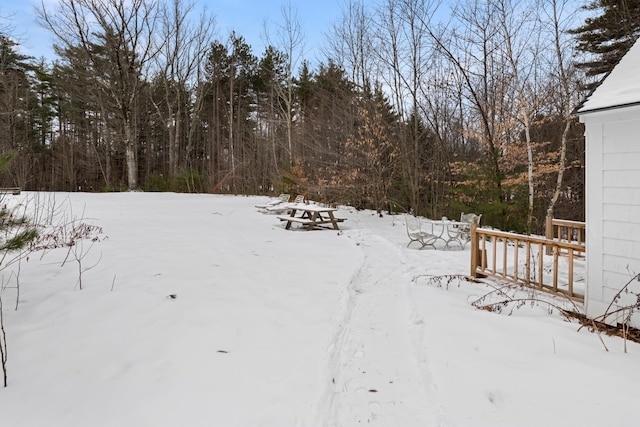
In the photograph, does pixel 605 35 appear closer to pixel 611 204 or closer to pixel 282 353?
pixel 611 204

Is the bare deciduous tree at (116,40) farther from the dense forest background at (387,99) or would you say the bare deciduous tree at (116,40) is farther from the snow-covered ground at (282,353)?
the snow-covered ground at (282,353)

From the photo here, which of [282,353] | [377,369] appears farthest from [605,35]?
[282,353]

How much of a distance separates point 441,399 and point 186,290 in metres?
2.81

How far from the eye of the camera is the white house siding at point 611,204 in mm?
3328

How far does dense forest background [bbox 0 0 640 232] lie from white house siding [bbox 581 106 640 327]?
6.52 m

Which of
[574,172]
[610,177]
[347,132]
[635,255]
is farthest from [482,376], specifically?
[574,172]

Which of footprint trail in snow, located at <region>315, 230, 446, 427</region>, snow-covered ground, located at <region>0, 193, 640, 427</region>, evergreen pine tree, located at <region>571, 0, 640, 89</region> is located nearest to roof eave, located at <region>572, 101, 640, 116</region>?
snow-covered ground, located at <region>0, 193, 640, 427</region>

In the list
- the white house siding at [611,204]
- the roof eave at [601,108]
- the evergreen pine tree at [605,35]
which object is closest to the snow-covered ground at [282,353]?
the white house siding at [611,204]

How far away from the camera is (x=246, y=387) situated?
7.83 ft

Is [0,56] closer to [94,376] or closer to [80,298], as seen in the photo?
[80,298]

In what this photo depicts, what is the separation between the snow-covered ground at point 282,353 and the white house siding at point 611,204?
596 millimetres

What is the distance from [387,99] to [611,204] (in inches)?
410

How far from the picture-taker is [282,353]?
9.30 feet

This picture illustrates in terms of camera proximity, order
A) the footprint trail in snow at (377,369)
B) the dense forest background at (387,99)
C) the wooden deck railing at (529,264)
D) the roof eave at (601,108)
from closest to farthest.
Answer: the footprint trail in snow at (377,369)
the roof eave at (601,108)
the wooden deck railing at (529,264)
the dense forest background at (387,99)
